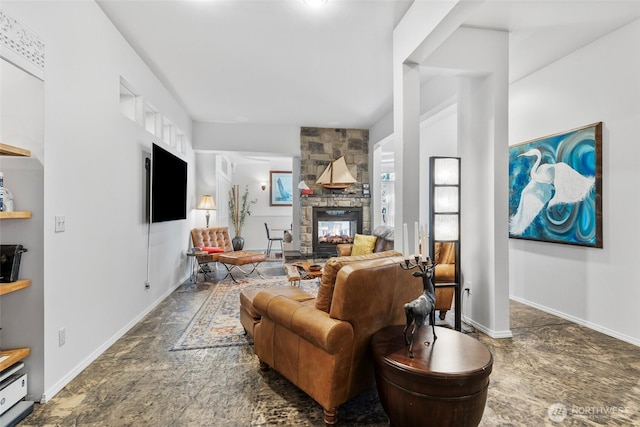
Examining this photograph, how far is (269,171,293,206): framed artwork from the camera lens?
30.9 feet

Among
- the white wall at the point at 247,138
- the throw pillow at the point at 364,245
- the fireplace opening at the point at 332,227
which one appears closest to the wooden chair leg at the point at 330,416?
the throw pillow at the point at 364,245

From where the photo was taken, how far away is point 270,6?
2.62 m

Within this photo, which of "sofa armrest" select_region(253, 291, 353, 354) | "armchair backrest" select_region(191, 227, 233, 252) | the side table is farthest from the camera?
"armchair backrest" select_region(191, 227, 233, 252)

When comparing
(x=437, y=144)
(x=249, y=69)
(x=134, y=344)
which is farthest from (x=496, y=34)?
(x=134, y=344)

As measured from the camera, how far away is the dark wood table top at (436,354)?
142cm

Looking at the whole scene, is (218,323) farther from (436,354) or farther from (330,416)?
(436,354)

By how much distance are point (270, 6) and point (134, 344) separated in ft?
10.4

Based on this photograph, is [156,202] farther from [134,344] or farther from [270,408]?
[270,408]

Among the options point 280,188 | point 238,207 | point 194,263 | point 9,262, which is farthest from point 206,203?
point 9,262

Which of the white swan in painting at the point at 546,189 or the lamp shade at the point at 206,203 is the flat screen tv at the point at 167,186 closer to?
the lamp shade at the point at 206,203

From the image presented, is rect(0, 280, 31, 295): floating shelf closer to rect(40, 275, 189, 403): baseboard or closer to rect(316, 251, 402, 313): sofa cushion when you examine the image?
rect(40, 275, 189, 403): baseboard

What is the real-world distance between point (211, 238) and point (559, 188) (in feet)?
17.7

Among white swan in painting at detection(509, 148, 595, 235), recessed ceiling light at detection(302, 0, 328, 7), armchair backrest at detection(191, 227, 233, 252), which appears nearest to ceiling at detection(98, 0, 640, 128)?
recessed ceiling light at detection(302, 0, 328, 7)

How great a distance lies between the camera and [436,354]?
5.14 ft
